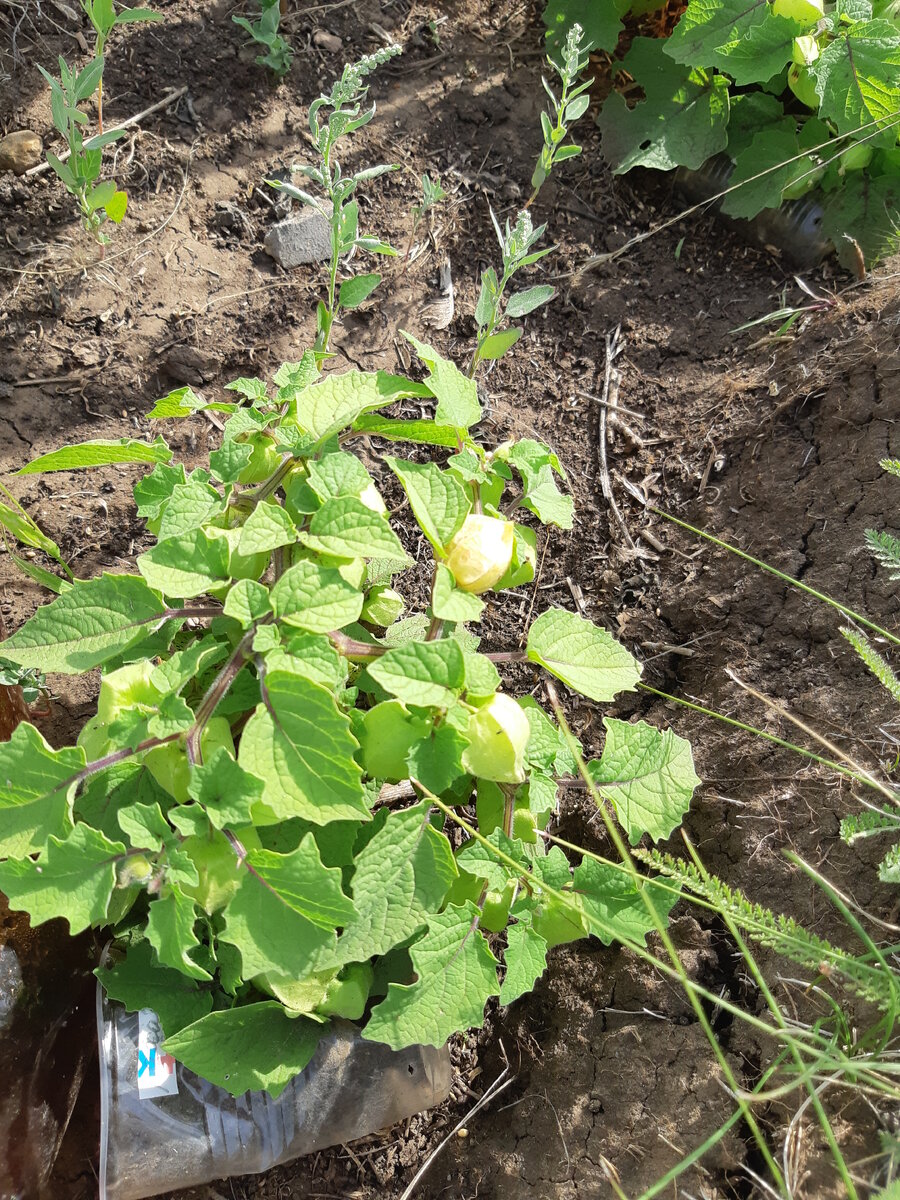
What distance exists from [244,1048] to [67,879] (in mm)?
449

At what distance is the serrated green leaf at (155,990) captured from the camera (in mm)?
1485

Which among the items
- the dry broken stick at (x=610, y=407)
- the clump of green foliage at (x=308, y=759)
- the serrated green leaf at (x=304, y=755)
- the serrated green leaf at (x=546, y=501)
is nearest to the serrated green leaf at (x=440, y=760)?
the clump of green foliage at (x=308, y=759)

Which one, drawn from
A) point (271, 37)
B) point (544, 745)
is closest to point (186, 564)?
point (544, 745)

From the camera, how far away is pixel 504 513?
1.73 m

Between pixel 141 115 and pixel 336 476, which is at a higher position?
pixel 141 115

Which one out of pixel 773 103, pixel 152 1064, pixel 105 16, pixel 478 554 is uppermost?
pixel 105 16

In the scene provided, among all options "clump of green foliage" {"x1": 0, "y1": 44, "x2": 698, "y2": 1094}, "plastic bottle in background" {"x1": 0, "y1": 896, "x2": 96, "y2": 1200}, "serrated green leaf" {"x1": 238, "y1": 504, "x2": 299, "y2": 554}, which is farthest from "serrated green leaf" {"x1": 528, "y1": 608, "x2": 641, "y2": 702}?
"plastic bottle in background" {"x1": 0, "y1": 896, "x2": 96, "y2": 1200}

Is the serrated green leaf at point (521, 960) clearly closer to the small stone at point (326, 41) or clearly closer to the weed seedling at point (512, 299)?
the weed seedling at point (512, 299)

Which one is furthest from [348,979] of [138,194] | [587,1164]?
[138,194]

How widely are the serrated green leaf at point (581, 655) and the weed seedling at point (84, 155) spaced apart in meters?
1.43

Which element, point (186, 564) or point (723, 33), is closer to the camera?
point (186, 564)

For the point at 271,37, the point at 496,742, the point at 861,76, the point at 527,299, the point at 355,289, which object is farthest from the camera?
the point at 271,37

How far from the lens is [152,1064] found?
1.57m

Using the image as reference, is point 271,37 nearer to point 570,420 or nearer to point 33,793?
point 570,420
